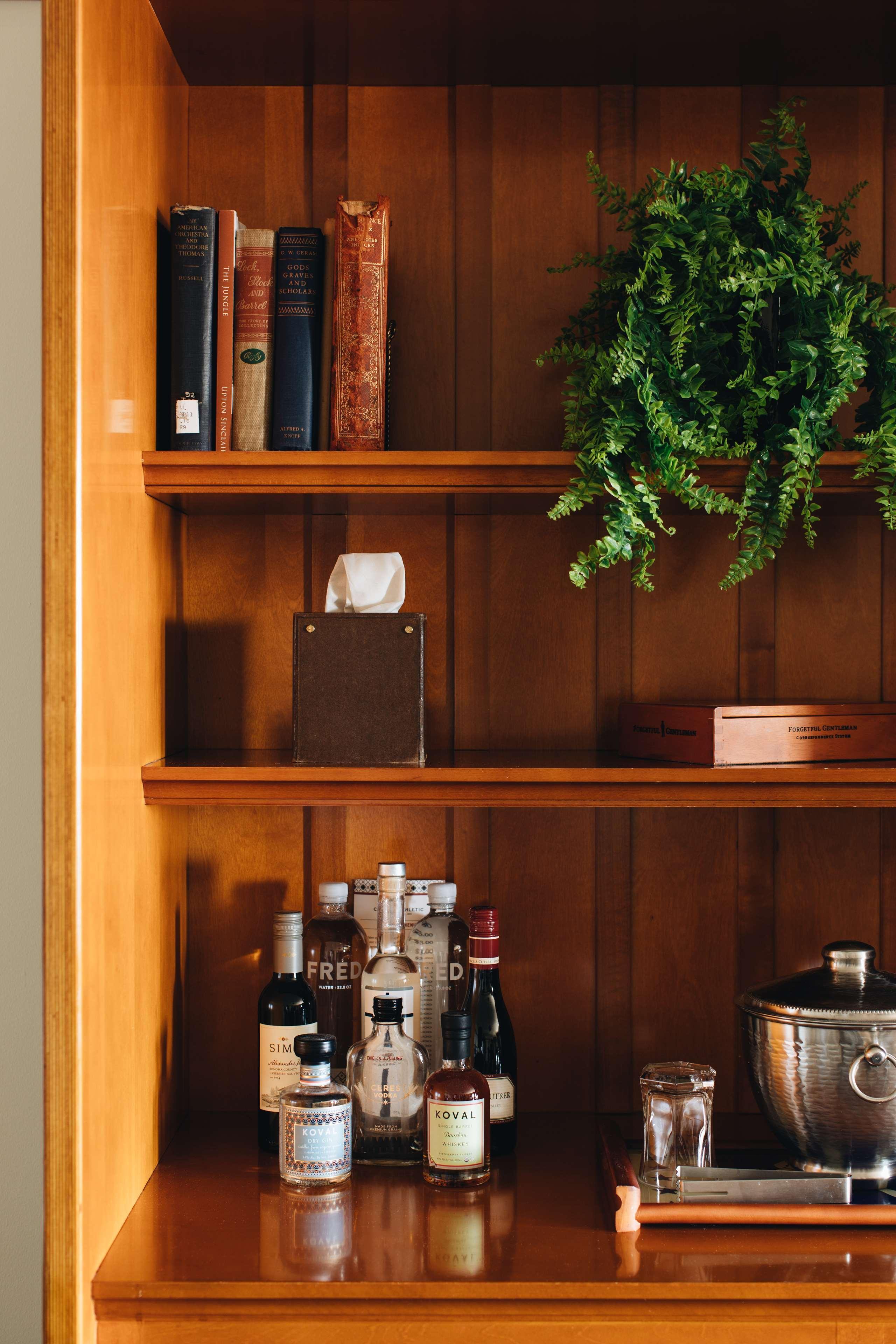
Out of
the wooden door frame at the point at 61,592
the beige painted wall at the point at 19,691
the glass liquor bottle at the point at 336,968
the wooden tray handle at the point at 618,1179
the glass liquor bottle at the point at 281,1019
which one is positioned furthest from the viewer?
the beige painted wall at the point at 19,691

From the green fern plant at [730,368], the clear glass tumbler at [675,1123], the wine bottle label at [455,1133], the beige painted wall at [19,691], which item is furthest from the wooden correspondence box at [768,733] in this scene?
the beige painted wall at [19,691]

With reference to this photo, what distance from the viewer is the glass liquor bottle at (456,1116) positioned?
132cm

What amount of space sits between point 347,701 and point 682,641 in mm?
533

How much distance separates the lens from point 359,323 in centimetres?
137

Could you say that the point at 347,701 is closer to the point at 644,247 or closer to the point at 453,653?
the point at 453,653

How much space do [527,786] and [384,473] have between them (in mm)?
404

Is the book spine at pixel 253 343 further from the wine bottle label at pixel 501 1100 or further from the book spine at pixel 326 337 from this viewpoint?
the wine bottle label at pixel 501 1100

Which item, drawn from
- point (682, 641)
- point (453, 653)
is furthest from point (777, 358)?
point (453, 653)

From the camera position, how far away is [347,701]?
4.48ft

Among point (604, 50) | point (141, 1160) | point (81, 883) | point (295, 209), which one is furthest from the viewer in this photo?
point (295, 209)

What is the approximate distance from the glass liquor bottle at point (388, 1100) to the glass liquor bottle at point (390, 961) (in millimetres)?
32

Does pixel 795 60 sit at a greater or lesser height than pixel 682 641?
greater

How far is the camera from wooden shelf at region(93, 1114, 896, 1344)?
1110 millimetres

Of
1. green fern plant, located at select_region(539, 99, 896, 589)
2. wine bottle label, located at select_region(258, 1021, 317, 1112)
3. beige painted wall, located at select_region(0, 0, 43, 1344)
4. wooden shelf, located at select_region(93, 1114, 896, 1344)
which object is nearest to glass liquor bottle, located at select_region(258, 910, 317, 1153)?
wine bottle label, located at select_region(258, 1021, 317, 1112)
